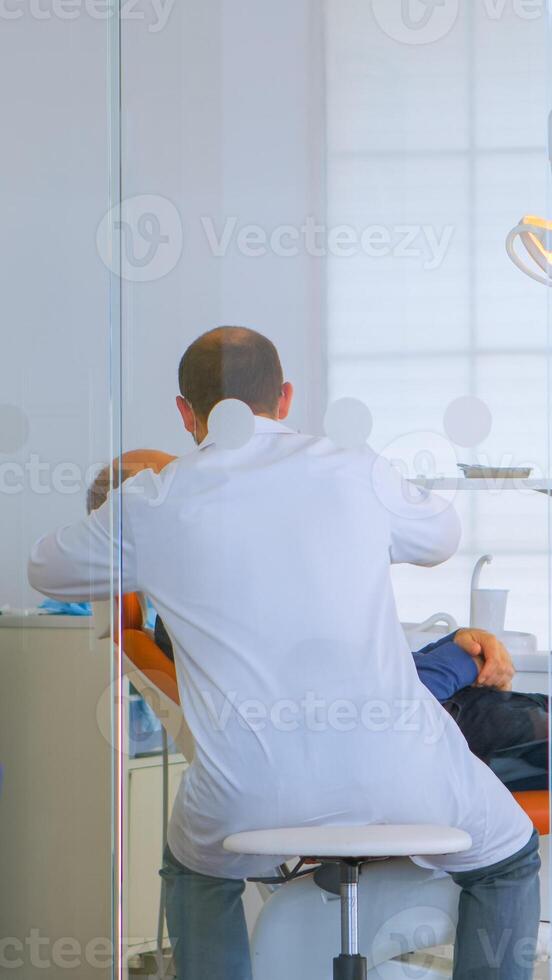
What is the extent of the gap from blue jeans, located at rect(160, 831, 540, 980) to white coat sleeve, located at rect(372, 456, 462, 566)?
1.36ft

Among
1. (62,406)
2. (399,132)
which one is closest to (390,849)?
(62,406)

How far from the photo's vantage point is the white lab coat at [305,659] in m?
1.80

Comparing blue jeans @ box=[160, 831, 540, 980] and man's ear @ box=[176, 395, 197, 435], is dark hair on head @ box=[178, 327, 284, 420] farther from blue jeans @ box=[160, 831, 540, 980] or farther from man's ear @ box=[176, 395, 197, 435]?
blue jeans @ box=[160, 831, 540, 980]

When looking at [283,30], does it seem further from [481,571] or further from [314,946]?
[314,946]

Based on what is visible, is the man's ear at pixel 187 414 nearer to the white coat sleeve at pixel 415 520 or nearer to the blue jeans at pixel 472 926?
the white coat sleeve at pixel 415 520

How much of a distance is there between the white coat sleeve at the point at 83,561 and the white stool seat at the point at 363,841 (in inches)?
16.3

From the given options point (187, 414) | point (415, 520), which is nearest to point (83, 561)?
point (187, 414)

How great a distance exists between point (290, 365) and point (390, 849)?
685mm

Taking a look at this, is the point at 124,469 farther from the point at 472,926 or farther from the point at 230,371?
the point at 472,926

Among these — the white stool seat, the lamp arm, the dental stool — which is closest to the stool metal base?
the dental stool

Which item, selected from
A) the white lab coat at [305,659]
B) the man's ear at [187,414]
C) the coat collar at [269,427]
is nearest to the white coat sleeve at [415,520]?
the white lab coat at [305,659]

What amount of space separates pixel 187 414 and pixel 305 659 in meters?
0.39

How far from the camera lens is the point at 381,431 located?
6.07 feet

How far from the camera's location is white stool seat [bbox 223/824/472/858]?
5.70ft
